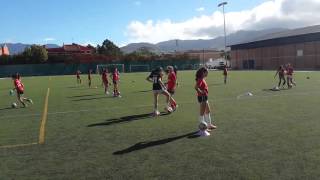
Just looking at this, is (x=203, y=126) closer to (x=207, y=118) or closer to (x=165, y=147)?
(x=207, y=118)

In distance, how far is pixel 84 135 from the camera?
11.7 meters

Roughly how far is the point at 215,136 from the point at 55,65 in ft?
292

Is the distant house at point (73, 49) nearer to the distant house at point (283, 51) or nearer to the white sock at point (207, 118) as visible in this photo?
the distant house at point (283, 51)

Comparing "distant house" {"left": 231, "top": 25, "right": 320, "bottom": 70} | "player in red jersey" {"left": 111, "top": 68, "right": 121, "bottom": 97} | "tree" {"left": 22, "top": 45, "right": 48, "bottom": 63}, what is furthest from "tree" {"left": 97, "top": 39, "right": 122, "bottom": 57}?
"player in red jersey" {"left": 111, "top": 68, "right": 121, "bottom": 97}

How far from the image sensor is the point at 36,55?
100 metres

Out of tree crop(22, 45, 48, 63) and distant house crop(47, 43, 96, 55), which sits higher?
distant house crop(47, 43, 96, 55)

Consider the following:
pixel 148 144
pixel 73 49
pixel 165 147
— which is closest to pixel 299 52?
pixel 73 49

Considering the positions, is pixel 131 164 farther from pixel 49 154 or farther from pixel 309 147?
pixel 309 147

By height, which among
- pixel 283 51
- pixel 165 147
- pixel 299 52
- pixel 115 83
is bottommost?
pixel 165 147

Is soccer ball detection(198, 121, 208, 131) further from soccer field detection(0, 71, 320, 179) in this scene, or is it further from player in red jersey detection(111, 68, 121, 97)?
player in red jersey detection(111, 68, 121, 97)

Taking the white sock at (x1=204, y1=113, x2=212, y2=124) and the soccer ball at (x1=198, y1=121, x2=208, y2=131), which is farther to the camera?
the white sock at (x1=204, y1=113, x2=212, y2=124)

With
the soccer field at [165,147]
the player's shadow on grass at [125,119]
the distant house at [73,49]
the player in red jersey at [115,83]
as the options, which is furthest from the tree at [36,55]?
the player's shadow on grass at [125,119]

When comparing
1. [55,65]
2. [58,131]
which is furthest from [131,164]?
[55,65]

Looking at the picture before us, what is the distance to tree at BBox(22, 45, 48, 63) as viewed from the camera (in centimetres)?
10001
